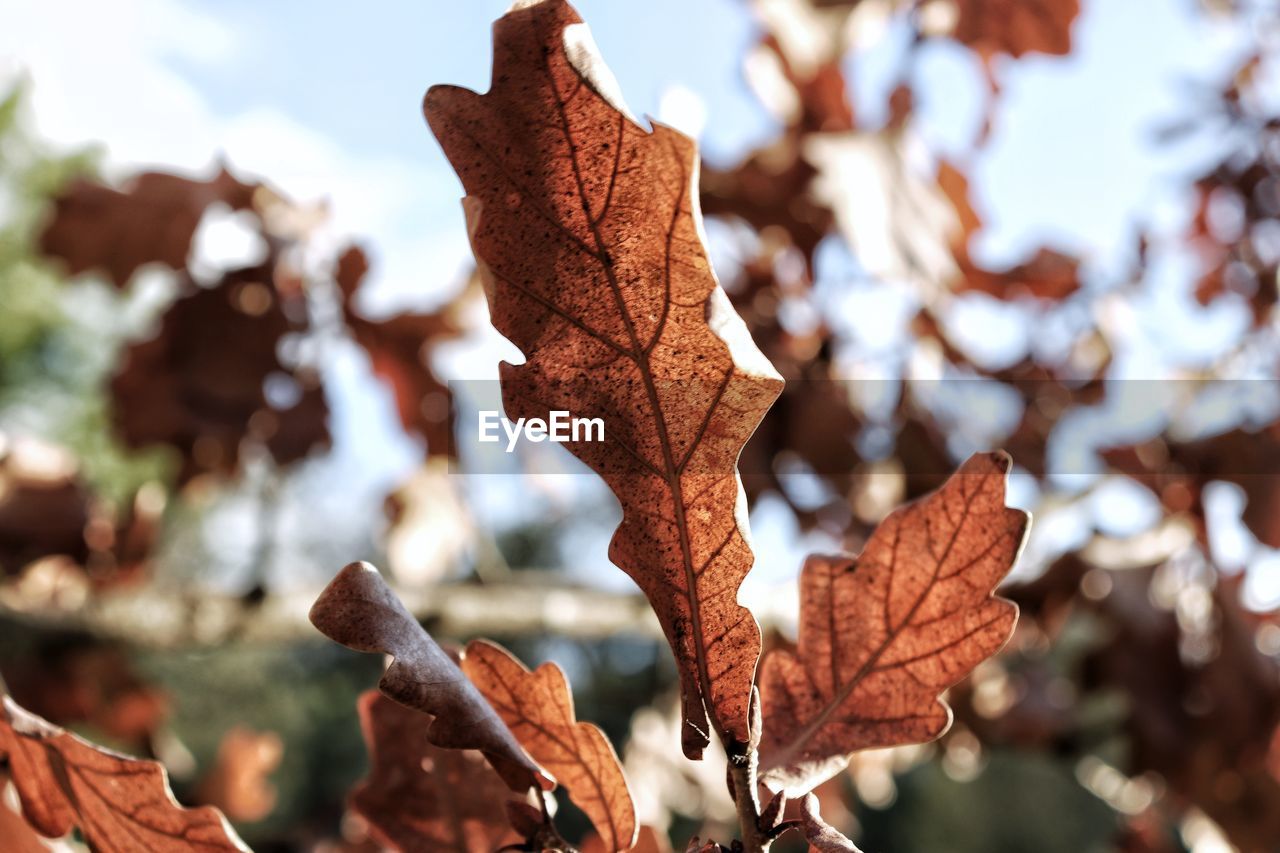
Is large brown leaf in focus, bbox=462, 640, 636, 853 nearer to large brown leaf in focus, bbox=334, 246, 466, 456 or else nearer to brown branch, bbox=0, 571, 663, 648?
brown branch, bbox=0, 571, 663, 648

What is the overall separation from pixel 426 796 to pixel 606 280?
25 centimetres

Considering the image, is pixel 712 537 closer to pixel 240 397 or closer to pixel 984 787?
pixel 240 397

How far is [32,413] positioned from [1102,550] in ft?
44.5

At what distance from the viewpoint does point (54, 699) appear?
1568 mm

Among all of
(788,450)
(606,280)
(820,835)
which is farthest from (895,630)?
(788,450)

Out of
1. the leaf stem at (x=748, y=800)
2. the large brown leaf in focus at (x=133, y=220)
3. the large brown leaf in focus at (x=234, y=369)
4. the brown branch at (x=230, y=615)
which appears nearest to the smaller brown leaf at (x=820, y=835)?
the leaf stem at (x=748, y=800)

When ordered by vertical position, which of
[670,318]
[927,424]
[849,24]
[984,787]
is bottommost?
[984,787]

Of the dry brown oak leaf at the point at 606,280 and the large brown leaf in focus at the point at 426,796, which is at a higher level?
the dry brown oak leaf at the point at 606,280

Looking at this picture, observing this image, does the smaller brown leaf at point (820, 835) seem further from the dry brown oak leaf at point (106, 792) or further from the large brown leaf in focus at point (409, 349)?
the large brown leaf in focus at point (409, 349)

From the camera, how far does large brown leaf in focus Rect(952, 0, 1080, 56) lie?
4.27ft

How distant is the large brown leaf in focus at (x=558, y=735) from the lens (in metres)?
0.39

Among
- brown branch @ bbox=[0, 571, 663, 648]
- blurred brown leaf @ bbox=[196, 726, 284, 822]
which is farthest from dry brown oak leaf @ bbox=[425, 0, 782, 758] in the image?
blurred brown leaf @ bbox=[196, 726, 284, 822]

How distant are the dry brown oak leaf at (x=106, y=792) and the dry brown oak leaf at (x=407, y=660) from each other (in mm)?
80

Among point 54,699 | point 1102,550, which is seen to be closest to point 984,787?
point 1102,550
